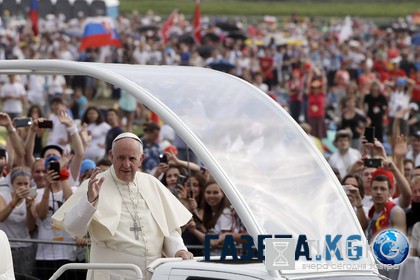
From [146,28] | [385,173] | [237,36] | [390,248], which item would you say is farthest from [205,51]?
[390,248]

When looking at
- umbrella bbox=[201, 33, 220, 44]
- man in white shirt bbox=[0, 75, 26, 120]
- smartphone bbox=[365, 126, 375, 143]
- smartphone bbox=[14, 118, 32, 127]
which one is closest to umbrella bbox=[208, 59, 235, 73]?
man in white shirt bbox=[0, 75, 26, 120]

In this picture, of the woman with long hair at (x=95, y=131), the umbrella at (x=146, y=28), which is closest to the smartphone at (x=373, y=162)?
the woman with long hair at (x=95, y=131)

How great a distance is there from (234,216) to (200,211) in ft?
1.60

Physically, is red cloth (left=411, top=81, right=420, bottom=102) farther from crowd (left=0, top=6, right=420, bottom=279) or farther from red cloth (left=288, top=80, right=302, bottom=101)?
red cloth (left=288, top=80, right=302, bottom=101)

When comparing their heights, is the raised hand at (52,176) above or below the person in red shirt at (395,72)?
below

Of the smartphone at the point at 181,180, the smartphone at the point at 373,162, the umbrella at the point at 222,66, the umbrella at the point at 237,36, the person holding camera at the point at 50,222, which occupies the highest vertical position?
the umbrella at the point at 237,36

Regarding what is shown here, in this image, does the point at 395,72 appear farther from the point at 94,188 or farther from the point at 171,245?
the point at 94,188

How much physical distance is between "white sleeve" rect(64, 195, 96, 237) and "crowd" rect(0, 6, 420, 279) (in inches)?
29.9

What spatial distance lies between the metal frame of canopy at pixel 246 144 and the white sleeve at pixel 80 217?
75cm

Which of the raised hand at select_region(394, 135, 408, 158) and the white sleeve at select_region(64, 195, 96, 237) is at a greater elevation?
the raised hand at select_region(394, 135, 408, 158)

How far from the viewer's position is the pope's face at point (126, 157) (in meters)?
8.31

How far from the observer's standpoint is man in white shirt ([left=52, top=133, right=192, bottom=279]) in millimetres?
8252

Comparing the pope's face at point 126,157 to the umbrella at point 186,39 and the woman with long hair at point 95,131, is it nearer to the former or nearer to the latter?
the woman with long hair at point 95,131

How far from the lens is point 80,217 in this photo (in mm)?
8117
